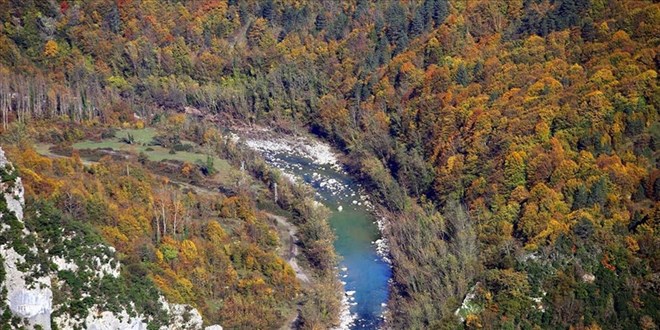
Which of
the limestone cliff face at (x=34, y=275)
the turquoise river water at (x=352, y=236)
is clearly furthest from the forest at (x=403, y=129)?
the limestone cliff face at (x=34, y=275)

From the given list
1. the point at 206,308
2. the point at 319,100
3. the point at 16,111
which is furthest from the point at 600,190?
the point at 16,111

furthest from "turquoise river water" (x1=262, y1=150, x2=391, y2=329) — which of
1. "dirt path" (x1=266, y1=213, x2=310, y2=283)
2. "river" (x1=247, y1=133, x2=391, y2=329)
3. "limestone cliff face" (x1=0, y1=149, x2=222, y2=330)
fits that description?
"limestone cliff face" (x1=0, y1=149, x2=222, y2=330)

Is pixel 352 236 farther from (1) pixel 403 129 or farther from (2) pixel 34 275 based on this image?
(2) pixel 34 275

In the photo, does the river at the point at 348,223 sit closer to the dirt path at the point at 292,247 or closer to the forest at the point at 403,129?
the forest at the point at 403,129

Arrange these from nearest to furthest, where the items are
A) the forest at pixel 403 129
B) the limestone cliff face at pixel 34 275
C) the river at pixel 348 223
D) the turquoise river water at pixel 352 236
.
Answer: the limestone cliff face at pixel 34 275 → the forest at pixel 403 129 → the turquoise river water at pixel 352 236 → the river at pixel 348 223

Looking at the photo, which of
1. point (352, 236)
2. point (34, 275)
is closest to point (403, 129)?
point (352, 236)

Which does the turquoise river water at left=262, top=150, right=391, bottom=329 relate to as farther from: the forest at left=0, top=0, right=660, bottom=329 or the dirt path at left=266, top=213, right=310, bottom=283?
the dirt path at left=266, top=213, right=310, bottom=283
